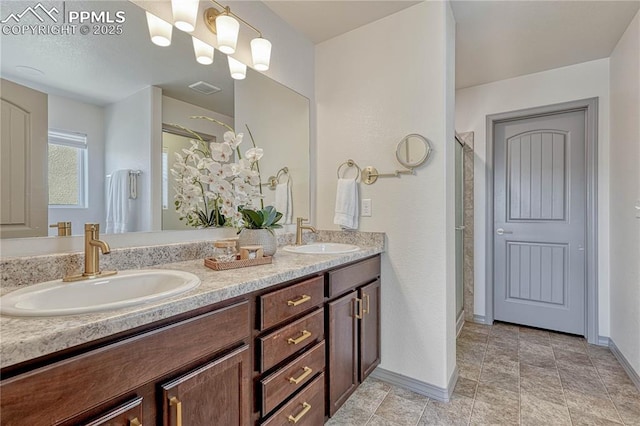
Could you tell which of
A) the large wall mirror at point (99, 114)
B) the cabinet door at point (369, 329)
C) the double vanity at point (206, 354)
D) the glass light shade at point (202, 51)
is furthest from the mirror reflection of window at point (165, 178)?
the cabinet door at point (369, 329)

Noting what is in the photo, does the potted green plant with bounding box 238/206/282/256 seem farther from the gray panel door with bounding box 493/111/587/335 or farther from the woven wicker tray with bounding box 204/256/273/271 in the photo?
the gray panel door with bounding box 493/111/587/335

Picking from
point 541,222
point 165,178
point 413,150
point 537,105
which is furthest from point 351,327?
point 537,105

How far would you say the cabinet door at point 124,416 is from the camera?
655 mm

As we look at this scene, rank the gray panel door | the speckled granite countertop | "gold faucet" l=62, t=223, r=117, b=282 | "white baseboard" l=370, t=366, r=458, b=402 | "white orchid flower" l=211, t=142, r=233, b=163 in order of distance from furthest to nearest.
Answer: the gray panel door
"white baseboard" l=370, t=366, r=458, b=402
"white orchid flower" l=211, t=142, r=233, b=163
"gold faucet" l=62, t=223, r=117, b=282
the speckled granite countertop

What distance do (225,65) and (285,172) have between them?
0.72 m

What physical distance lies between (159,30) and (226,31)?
30 centimetres

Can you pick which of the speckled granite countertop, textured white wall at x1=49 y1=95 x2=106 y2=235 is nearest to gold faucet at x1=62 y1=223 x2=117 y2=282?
textured white wall at x1=49 y1=95 x2=106 y2=235

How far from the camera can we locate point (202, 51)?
1534 millimetres

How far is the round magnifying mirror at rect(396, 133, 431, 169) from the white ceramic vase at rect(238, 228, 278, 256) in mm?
937

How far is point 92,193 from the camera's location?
1.17 meters

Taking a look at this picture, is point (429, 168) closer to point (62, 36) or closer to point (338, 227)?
point (338, 227)

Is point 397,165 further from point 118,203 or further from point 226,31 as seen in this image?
point 118,203

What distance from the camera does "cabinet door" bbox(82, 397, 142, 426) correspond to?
25.8 inches

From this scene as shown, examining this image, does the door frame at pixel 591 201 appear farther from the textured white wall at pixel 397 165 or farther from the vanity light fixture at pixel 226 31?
the vanity light fixture at pixel 226 31
